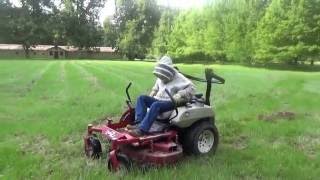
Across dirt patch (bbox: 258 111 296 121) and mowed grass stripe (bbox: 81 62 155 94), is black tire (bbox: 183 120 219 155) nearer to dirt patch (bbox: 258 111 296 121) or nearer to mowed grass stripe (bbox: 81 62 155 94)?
dirt patch (bbox: 258 111 296 121)

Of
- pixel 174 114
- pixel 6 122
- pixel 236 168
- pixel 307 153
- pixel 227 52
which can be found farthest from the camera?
pixel 227 52

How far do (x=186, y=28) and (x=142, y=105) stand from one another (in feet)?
224

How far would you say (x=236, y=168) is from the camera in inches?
272

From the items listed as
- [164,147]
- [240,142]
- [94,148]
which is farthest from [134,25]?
[164,147]

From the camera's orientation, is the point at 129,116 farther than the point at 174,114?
Yes

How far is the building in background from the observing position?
317 ft

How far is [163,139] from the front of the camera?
24.1ft

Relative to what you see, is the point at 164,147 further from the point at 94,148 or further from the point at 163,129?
the point at 94,148

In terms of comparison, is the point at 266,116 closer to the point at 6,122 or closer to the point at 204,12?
the point at 6,122

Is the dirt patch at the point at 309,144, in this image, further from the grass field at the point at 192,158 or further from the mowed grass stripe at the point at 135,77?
the mowed grass stripe at the point at 135,77

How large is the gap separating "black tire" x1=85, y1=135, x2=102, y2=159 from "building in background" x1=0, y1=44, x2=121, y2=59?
287ft

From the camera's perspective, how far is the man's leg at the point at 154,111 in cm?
727

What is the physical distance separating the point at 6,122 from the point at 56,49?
92.1 m

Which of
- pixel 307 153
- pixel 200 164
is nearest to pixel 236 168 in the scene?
pixel 200 164
